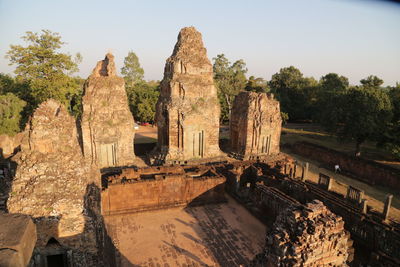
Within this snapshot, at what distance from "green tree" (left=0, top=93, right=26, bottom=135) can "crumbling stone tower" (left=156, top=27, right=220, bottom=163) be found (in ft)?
41.5

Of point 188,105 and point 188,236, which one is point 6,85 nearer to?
point 188,105

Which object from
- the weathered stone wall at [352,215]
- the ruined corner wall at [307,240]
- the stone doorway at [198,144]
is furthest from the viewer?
the stone doorway at [198,144]

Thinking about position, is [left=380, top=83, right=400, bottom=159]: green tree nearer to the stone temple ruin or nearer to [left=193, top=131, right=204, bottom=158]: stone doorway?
the stone temple ruin

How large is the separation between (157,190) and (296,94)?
32383 mm

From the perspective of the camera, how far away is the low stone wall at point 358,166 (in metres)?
18.1

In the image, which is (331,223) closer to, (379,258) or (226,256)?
(379,258)

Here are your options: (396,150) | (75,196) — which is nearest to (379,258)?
(75,196)

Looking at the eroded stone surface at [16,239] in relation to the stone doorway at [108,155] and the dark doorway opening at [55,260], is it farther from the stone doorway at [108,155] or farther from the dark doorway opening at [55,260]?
→ the stone doorway at [108,155]

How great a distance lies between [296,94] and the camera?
3997 cm

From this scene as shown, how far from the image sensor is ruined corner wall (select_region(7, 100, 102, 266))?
628cm

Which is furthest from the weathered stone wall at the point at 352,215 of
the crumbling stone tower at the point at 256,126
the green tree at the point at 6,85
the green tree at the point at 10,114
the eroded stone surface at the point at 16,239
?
the green tree at the point at 6,85

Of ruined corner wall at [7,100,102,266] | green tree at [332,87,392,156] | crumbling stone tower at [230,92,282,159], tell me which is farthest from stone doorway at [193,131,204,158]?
green tree at [332,87,392,156]

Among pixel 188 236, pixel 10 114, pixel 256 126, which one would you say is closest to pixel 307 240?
pixel 188 236

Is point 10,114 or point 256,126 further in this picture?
point 10,114
